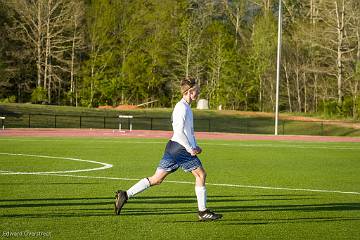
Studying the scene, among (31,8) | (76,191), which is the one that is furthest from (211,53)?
(76,191)

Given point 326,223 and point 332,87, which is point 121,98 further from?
point 326,223

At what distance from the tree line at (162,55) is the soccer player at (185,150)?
192 ft

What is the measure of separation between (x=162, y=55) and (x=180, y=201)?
6566cm

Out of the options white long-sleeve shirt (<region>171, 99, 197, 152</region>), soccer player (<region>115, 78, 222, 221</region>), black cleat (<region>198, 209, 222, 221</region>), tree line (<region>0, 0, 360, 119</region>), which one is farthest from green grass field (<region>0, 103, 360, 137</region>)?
black cleat (<region>198, 209, 222, 221</region>)

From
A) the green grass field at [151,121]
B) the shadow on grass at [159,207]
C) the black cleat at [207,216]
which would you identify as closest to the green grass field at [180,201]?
the shadow on grass at [159,207]

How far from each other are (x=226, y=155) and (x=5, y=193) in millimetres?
13932

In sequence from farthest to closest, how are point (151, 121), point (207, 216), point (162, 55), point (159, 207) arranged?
1. point (162, 55)
2. point (151, 121)
3. point (159, 207)
4. point (207, 216)

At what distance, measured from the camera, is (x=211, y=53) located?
76.8 m

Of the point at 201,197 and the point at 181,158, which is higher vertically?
the point at 181,158

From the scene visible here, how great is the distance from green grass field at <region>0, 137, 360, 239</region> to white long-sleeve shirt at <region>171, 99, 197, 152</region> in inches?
44.8

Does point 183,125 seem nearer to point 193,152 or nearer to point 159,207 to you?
point 193,152

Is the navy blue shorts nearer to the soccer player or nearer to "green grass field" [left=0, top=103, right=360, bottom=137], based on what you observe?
the soccer player

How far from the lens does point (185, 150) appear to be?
1129 cm

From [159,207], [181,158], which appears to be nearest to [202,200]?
[181,158]
